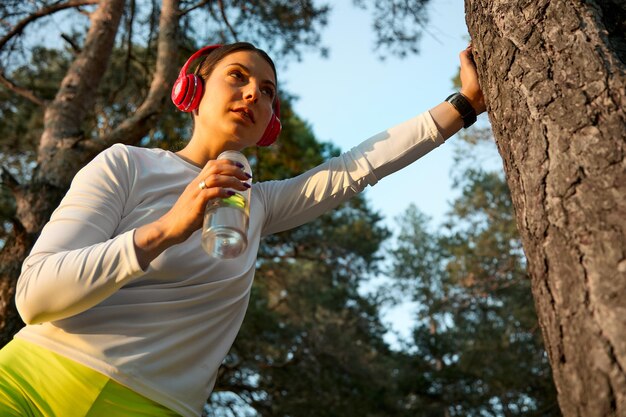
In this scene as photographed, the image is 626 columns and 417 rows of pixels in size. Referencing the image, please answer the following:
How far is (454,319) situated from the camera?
21125 millimetres

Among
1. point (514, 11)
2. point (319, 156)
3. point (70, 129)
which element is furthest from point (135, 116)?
point (319, 156)

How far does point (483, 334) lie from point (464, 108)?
52.9 feet

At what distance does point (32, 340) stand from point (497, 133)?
111 centimetres

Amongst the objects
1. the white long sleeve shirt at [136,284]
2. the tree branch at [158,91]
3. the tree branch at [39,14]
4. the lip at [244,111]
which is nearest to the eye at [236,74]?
the lip at [244,111]

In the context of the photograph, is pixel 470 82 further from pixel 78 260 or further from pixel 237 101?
pixel 78 260

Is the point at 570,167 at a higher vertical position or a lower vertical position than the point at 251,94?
lower

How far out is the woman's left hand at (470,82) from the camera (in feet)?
5.68

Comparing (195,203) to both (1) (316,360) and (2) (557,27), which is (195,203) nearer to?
(2) (557,27)

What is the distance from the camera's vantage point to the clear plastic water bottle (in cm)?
114

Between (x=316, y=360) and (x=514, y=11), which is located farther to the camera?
(x=316, y=360)

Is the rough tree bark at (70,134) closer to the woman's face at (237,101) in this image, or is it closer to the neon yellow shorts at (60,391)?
the woman's face at (237,101)

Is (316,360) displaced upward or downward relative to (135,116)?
upward

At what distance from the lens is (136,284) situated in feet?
4.70

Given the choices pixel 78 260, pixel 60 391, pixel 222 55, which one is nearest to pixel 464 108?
pixel 222 55
